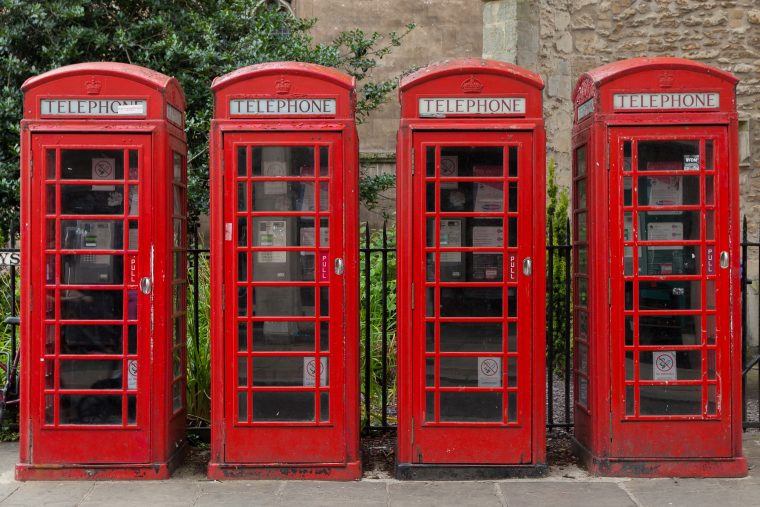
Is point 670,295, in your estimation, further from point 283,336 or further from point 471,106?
point 283,336

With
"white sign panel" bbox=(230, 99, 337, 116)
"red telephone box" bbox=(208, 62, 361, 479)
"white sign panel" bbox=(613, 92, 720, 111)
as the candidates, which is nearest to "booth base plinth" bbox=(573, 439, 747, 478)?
"red telephone box" bbox=(208, 62, 361, 479)

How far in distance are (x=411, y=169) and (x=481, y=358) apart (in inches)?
51.1

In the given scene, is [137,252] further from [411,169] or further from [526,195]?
[526,195]

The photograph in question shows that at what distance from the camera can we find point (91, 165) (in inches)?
215

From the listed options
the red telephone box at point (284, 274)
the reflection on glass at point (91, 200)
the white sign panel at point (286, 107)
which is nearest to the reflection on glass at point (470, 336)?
the red telephone box at point (284, 274)

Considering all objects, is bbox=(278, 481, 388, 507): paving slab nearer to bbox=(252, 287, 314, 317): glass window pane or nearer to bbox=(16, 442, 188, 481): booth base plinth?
bbox=(16, 442, 188, 481): booth base plinth

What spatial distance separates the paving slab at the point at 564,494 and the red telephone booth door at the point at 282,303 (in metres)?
1.11

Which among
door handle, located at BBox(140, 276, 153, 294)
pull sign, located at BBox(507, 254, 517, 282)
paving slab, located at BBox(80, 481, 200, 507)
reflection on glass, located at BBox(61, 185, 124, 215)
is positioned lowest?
paving slab, located at BBox(80, 481, 200, 507)

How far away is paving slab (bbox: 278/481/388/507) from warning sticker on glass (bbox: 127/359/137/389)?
118 centimetres

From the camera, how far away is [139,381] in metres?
5.48

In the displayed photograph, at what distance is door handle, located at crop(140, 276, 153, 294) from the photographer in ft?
17.9

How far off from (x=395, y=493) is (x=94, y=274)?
7.76 ft

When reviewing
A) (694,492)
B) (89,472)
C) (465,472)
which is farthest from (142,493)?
(694,492)

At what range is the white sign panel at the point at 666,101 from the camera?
545cm
